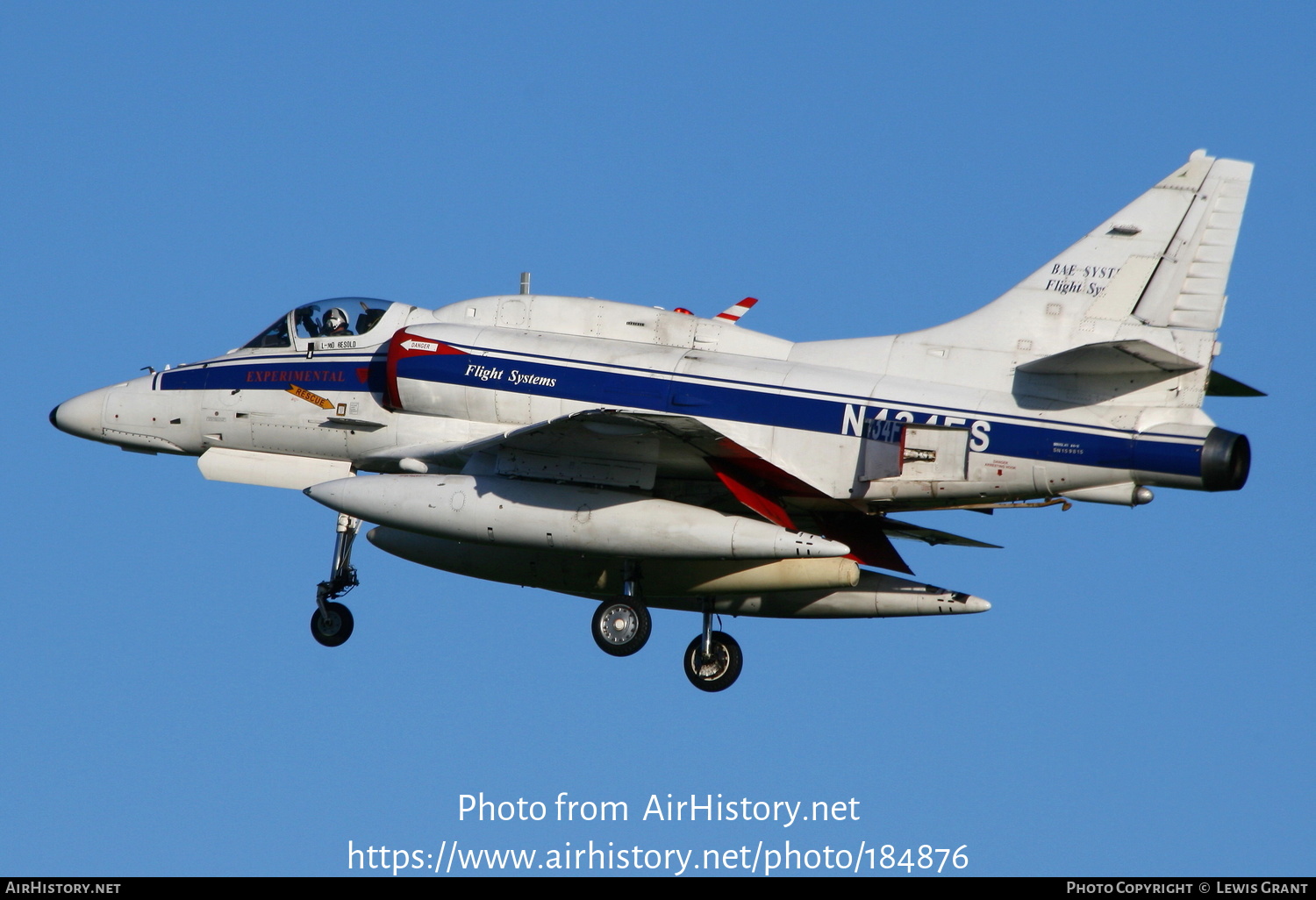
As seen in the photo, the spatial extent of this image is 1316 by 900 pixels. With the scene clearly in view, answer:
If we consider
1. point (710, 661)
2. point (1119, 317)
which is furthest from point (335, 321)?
point (1119, 317)

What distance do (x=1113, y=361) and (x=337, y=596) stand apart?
10.4m

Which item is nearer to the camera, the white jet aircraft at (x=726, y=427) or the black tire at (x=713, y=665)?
the white jet aircraft at (x=726, y=427)

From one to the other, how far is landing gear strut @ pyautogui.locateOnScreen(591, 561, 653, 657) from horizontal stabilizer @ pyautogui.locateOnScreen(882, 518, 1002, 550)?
373cm

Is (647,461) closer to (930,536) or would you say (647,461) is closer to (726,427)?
(726,427)

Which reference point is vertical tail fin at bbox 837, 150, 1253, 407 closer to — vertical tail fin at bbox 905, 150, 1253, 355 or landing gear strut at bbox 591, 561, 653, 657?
vertical tail fin at bbox 905, 150, 1253, 355

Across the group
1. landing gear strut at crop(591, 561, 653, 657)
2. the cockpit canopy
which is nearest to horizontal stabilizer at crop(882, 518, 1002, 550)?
landing gear strut at crop(591, 561, 653, 657)

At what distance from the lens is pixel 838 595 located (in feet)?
70.0

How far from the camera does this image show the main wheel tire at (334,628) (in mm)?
Result: 22469

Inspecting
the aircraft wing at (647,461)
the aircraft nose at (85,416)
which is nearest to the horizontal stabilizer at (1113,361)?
the aircraft wing at (647,461)

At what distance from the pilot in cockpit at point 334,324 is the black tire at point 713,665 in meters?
6.01

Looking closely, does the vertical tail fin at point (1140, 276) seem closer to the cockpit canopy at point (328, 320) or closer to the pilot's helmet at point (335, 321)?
the cockpit canopy at point (328, 320)

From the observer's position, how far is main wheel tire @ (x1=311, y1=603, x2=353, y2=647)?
22469 mm

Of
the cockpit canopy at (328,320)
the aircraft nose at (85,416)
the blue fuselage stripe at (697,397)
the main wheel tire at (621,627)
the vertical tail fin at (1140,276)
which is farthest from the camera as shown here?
the aircraft nose at (85,416)

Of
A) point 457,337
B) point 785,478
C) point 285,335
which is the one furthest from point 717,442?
point 285,335
